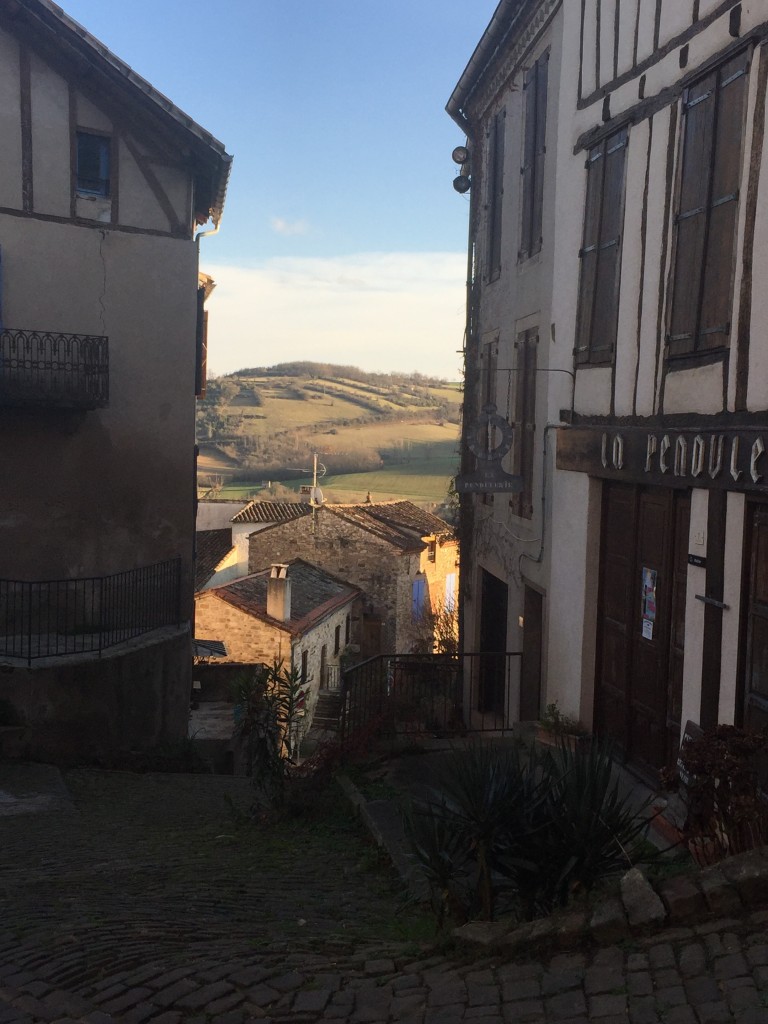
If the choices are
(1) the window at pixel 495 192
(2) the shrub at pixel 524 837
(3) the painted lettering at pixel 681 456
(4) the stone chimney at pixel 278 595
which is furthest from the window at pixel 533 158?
(4) the stone chimney at pixel 278 595

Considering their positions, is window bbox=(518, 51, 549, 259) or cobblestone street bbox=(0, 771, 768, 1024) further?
window bbox=(518, 51, 549, 259)

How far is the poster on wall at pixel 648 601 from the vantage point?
8.14 metres

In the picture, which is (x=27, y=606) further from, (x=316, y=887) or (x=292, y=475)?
(x=292, y=475)

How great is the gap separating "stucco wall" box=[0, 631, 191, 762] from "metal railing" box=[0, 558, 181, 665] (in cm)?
58

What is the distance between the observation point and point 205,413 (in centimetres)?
9500

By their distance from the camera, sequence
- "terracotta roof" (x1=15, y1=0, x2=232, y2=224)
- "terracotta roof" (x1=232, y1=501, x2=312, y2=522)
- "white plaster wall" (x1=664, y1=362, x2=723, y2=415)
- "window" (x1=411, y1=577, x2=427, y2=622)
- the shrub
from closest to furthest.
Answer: the shrub < "white plaster wall" (x1=664, y1=362, x2=723, y2=415) < "terracotta roof" (x1=15, y1=0, x2=232, y2=224) < "window" (x1=411, y1=577, x2=427, y2=622) < "terracotta roof" (x1=232, y1=501, x2=312, y2=522)

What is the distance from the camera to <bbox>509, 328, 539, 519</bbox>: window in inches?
440

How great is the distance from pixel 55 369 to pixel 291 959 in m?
11.4

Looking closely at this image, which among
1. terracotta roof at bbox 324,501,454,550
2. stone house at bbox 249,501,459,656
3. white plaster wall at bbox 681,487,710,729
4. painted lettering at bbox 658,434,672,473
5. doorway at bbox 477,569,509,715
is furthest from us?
terracotta roof at bbox 324,501,454,550

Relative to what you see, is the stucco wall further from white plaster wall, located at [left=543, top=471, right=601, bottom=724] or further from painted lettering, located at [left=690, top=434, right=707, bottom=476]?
painted lettering, located at [left=690, top=434, right=707, bottom=476]

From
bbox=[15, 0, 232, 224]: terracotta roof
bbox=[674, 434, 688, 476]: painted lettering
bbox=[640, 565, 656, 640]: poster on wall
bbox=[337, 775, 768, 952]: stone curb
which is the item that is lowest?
bbox=[337, 775, 768, 952]: stone curb

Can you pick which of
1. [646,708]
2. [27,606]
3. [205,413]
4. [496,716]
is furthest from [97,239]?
[205,413]

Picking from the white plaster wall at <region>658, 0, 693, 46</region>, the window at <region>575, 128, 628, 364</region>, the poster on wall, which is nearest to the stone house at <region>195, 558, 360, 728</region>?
the window at <region>575, 128, 628, 364</region>

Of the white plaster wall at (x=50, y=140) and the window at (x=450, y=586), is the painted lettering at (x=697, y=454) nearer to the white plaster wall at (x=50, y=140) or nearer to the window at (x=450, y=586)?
the white plaster wall at (x=50, y=140)
